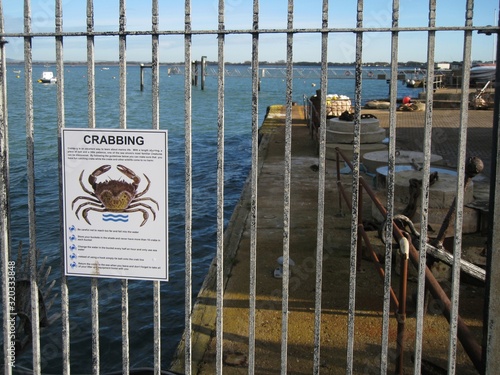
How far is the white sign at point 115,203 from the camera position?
3.65 m

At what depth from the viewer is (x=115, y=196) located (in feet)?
12.2

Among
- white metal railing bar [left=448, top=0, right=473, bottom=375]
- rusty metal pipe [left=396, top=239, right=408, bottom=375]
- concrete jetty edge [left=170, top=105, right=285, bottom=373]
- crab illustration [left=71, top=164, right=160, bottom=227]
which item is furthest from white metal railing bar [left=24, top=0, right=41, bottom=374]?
rusty metal pipe [left=396, top=239, right=408, bottom=375]

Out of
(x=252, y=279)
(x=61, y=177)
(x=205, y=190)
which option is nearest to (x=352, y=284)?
(x=252, y=279)

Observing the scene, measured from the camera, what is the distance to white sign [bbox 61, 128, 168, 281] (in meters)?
3.65

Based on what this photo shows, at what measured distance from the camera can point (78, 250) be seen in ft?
12.6

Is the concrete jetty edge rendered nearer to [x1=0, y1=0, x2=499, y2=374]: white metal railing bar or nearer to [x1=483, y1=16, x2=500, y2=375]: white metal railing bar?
[x1=0, y1=0, x2=499, y2=374]: white metal railing bar

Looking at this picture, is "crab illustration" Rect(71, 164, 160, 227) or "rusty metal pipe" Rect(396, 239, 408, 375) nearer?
"crab illustration" Rect(71, 164, 160, 227)

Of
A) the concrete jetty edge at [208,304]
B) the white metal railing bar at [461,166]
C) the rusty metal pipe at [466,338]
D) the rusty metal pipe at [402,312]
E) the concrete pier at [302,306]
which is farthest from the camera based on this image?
the concrete jetty edge at [208,304]

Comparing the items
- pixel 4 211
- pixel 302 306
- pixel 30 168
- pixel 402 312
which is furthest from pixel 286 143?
pixel 302 306

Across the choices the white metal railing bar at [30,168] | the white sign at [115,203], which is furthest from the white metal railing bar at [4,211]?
the white sign at [115,203]

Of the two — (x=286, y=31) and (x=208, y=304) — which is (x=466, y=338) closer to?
(x=286, y=31)

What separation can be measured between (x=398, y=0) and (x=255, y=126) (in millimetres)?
1045

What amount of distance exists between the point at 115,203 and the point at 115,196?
0.05 m

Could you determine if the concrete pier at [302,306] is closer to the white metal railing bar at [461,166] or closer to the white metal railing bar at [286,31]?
the white metal railing bar at [461,166]
